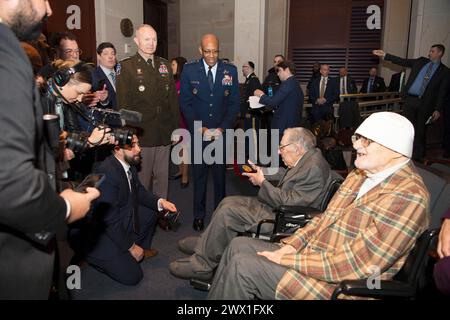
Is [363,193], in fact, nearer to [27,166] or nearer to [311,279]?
[311,279]

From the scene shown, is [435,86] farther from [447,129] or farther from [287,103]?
[287,103]

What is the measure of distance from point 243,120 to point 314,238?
4742 mm

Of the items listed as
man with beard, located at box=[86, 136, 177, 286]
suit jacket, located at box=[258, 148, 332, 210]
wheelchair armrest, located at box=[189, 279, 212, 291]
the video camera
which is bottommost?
wheelchair armrest, located at box=[189, 279, 212, 291]

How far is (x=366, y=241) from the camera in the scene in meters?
1.52

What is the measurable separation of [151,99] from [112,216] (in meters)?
1.12

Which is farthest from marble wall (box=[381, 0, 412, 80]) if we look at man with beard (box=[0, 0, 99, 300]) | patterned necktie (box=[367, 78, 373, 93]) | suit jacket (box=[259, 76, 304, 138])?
man with beard (box=[0, 0, 99, 300])

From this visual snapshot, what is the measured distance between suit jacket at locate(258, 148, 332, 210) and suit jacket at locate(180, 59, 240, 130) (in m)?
1.10

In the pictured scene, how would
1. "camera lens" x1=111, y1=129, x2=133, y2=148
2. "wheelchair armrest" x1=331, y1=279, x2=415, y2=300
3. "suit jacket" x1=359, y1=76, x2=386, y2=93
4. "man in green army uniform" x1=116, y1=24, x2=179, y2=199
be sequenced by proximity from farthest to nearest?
"suit jacket" x1=359, y1=76, x2=386, y2=93 < "man in green army uniform" x1=116, y1=24, x2=179, y2=199 < "camera lens" x1=111, y1=129, x2=133, y2=148 < "wheelchair armrest" x1=331, y1=279, x2=415, y2=300

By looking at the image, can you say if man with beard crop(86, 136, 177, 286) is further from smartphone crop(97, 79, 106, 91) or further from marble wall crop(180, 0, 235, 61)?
marble wall crop(180, 0, 235, 61)

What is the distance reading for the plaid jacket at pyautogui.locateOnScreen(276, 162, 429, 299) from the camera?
1483 mm

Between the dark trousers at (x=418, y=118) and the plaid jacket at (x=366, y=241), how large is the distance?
4.49m

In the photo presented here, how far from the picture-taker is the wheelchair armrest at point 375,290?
1423mm

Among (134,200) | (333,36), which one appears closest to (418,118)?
(333,36)

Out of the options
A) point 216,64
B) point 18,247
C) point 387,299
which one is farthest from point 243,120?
point 18,247
